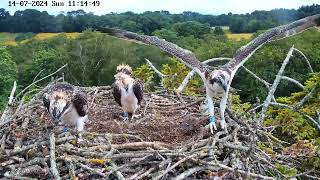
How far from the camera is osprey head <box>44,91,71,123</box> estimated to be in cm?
555

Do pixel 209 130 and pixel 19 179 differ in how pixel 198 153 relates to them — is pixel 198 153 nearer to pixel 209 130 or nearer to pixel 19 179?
pixel 209 130

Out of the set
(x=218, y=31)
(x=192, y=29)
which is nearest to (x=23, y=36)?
(x=192, y=29)

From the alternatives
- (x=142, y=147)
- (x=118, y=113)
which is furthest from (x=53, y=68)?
(x=142, y=147)

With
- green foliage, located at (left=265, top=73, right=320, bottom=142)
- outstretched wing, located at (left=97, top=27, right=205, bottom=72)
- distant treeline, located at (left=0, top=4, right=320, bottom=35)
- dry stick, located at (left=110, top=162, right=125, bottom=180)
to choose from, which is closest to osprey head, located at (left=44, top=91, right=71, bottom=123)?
dry stick, located at (left=110, top=162, right=125, bottom=180)

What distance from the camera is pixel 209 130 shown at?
6.34 metres

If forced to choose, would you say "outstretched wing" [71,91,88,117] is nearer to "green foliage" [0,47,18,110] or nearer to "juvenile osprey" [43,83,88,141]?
"juvenile osprey" [43,83,88,141]

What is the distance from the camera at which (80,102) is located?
20.1 feet

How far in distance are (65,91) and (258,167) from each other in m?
2.27

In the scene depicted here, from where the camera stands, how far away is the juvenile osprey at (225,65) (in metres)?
6.20

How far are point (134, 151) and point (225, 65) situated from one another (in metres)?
1.74

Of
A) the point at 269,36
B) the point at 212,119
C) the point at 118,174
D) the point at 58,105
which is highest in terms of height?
the point at 269,36

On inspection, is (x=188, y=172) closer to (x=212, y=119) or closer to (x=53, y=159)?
(x=53, y=159)

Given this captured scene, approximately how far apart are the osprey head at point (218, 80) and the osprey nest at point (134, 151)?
505mm

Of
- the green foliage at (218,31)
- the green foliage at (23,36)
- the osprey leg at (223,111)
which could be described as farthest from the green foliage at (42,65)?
the osprey leg at (223,111)
